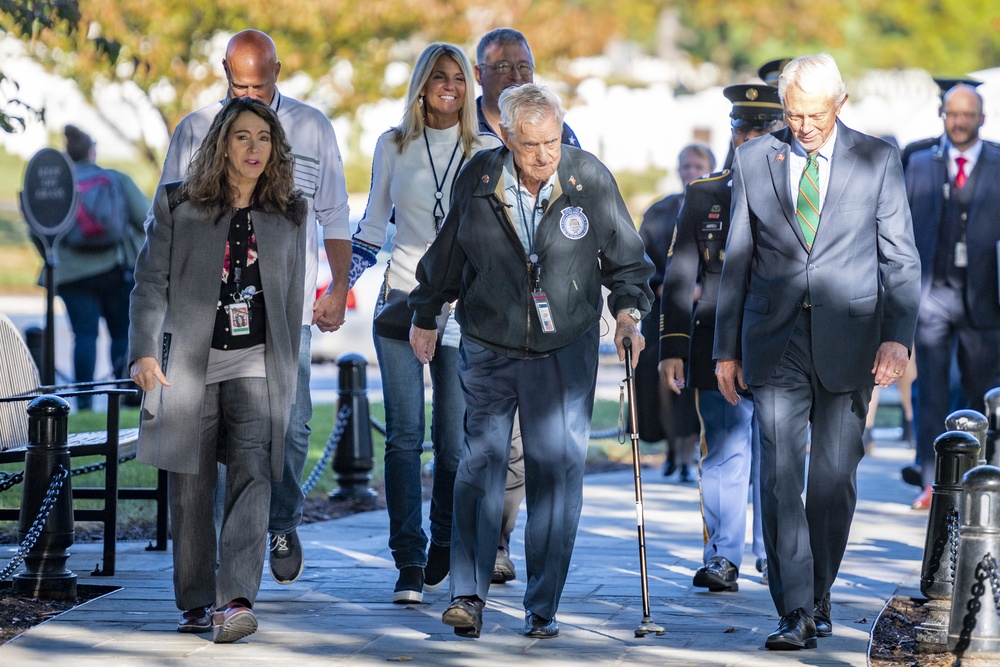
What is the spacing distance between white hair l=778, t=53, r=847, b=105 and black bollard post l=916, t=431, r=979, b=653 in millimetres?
1407

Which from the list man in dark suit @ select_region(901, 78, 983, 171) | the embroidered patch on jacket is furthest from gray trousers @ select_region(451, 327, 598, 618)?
man in dark suit @ select_region(901, 78, 983, 171)

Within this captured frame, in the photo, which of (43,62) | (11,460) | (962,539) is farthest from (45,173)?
(43,62)

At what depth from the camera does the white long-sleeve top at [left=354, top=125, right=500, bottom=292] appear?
7.05m

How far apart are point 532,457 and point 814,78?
5.85ft

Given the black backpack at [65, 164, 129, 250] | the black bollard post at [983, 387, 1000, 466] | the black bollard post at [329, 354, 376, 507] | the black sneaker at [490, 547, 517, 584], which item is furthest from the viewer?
the black backpack at [65, 164, 129, 250]

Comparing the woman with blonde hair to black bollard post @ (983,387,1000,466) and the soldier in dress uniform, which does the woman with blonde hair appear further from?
black bollard post @ (983,387,1000,466)

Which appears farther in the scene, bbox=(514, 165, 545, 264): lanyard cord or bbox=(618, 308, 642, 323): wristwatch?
bbox=(618, 308, 642, 323): wristwatch

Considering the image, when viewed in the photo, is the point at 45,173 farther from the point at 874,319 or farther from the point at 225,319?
the point at 874,319

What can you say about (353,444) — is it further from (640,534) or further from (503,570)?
(640,534)

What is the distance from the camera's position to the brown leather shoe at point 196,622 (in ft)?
20.2

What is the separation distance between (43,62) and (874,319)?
19.6 metres

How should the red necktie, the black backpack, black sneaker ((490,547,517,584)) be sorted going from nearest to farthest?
black sneaker ((490,547,517,584)) → the red necktie → the black backpack

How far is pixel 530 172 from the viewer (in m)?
6.03

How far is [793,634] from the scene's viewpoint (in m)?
5.93
